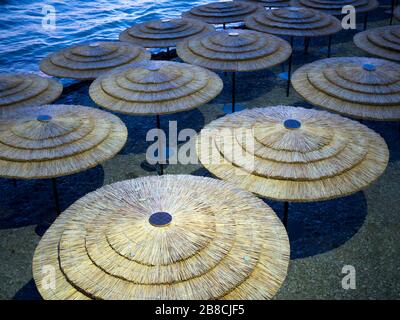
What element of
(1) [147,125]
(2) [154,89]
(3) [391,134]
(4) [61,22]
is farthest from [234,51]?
(4) [61,22]

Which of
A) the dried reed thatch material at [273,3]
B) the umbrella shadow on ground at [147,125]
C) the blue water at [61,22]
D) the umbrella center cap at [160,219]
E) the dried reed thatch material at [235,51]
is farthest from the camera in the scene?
the blue water at [61,22]

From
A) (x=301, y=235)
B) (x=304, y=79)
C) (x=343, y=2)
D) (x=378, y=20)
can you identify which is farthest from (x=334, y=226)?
(x=378, y=20)

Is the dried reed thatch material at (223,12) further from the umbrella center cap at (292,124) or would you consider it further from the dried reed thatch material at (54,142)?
the umbrella center cap at (292,124)

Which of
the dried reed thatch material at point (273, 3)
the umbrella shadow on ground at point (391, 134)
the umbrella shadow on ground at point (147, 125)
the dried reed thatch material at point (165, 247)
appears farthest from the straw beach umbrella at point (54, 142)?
the dried reed thatch material at point (273, 3)

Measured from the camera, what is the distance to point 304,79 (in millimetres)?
12039

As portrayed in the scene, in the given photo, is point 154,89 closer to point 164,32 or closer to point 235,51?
point 235,51

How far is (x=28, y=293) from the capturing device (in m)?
8.17

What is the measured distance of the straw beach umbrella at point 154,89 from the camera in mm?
10992

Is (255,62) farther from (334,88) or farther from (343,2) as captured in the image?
(343,2)

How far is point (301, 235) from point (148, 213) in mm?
4366

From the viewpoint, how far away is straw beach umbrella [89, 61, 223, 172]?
1099cm

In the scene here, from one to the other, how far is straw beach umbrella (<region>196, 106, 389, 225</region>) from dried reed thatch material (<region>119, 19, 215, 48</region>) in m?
7.65

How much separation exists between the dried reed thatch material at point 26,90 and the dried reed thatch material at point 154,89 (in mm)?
1494
